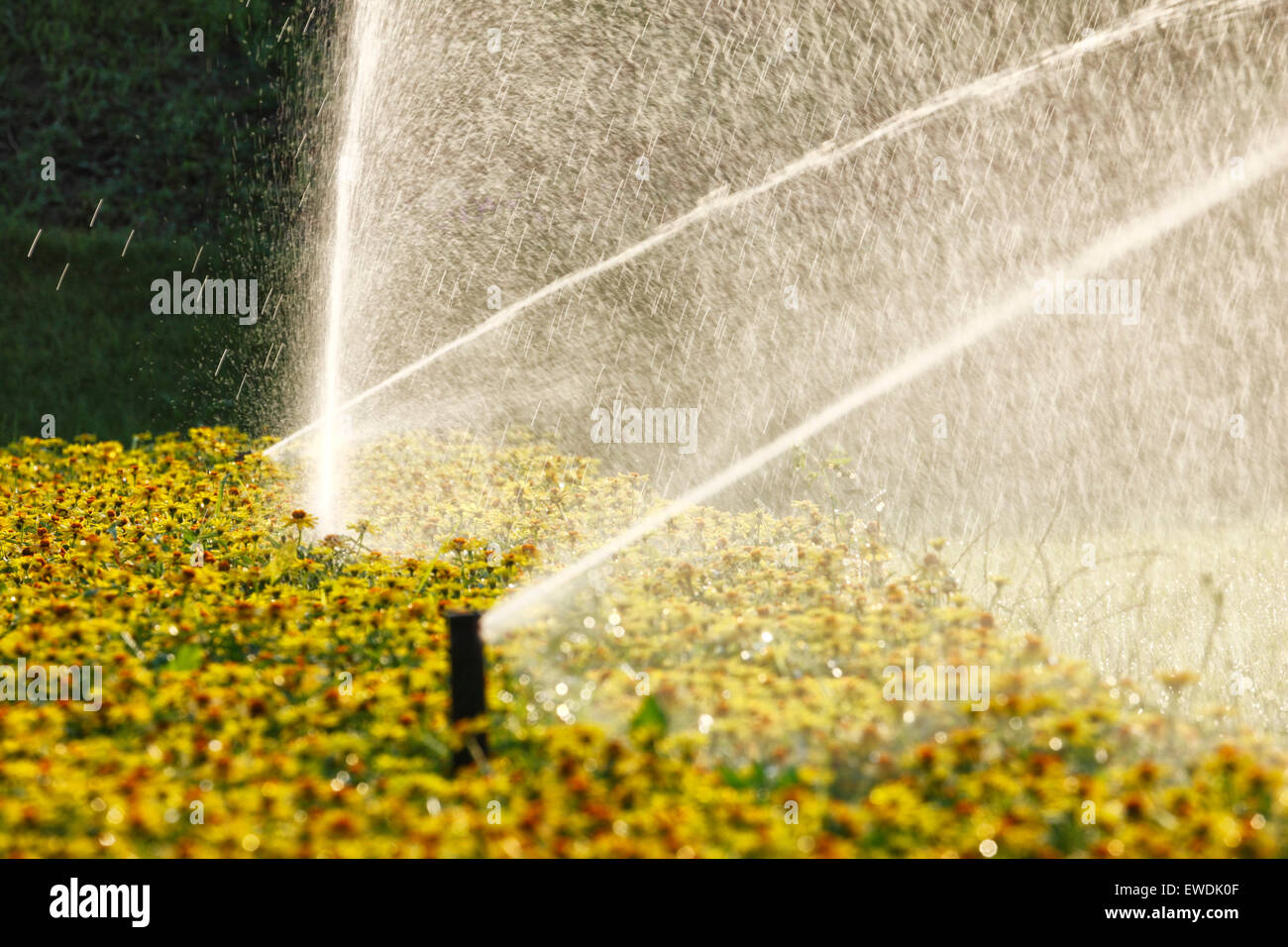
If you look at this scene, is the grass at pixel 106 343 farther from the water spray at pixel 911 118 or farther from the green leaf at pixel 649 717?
the green leaf at pixel 649 717

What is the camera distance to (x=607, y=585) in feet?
14.7

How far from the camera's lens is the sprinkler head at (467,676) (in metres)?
2.85

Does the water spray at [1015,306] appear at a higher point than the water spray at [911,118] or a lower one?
lower

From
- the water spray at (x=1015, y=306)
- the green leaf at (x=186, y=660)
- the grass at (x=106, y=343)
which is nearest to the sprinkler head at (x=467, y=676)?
the green leaf at (x=186, y=660)

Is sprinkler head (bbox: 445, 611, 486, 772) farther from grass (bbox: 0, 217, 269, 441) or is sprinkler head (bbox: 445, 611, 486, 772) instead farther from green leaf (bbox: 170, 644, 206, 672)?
grass (bbox: 0, 217, 269, 441)

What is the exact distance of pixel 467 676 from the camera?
2869 millimetres

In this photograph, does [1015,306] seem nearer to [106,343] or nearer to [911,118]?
[911,118]

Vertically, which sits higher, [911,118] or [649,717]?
[911,118]

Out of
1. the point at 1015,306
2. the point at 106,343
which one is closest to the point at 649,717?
the point at 1015,306

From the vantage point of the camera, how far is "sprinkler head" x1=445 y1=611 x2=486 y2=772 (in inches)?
112

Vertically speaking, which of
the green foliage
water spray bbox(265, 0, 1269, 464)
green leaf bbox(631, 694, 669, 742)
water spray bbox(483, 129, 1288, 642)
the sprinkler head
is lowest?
green leaf bbox(631, 694, 669, 742)

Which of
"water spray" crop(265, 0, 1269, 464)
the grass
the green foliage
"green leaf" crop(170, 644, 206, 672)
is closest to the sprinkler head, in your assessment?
"green leaf" crop(170, 644, 206, 672)
